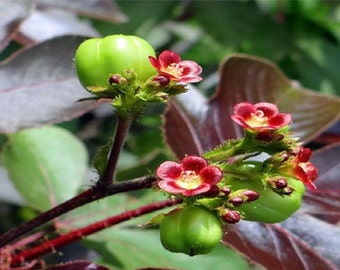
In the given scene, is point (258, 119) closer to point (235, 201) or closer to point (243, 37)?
point (235, 201)

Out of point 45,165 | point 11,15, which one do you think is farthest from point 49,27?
point 11,15

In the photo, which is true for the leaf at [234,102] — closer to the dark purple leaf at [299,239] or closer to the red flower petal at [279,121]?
the dark purple leaf at [299,239]

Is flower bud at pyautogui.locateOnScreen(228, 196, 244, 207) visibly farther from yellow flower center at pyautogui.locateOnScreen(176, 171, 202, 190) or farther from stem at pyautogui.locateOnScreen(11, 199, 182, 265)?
stem at pyautogui.locateOnScreen(11, 199, 182, 265)

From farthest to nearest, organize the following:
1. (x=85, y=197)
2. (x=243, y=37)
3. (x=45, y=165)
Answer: (x=243, y=37), (x=45, y=165), (x=85, y=197)

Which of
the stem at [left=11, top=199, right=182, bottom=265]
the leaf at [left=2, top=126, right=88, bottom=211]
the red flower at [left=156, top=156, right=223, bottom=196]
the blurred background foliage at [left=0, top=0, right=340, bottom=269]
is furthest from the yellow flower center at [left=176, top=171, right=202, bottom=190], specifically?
the blurred background foliage at [left=0, top=0, right=340, bottom=269]

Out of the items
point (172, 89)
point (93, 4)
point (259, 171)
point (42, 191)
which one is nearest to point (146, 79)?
point (172, 89)

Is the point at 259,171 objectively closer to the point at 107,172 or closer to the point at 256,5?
the point at 107,172
